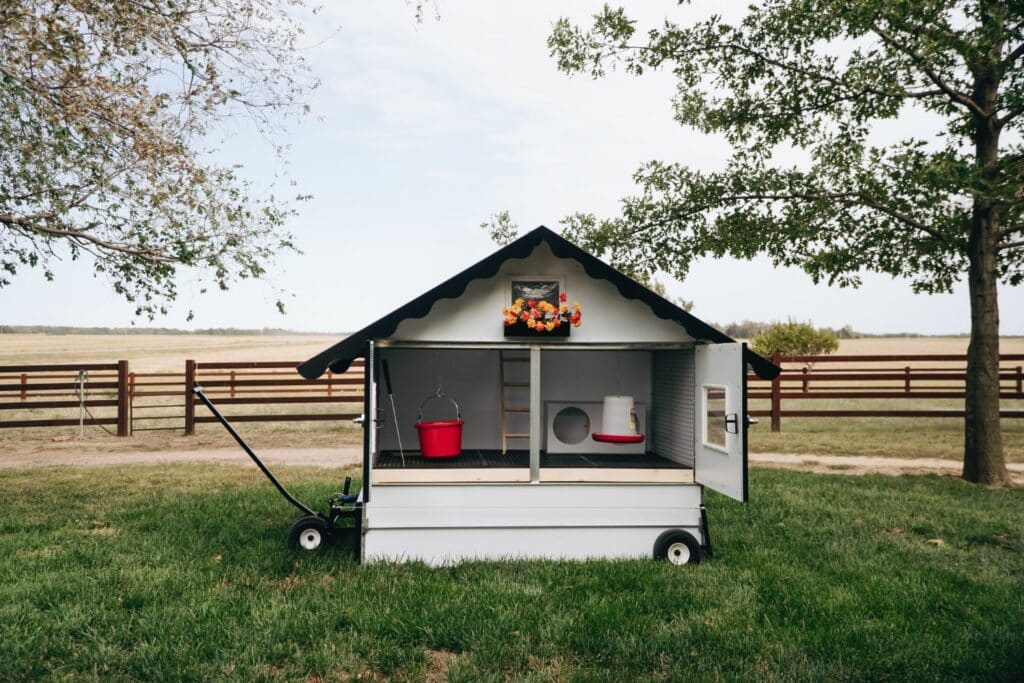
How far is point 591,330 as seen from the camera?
22.1 ft

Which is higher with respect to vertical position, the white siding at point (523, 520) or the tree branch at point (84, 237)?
the tree branch at point (84, 237)

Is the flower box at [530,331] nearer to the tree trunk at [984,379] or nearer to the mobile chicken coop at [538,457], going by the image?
the mobile chicken coop at [538,457]

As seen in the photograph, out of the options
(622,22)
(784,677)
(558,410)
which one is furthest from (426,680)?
(622,22)

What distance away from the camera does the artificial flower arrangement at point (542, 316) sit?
6496mm

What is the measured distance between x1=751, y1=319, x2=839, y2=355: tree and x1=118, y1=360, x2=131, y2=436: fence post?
22.5 meters

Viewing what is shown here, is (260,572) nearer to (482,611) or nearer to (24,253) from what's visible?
(482,611)

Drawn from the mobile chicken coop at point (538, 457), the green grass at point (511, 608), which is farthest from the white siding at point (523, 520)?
the green grass at point (511, 608)

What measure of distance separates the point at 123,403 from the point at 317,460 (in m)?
5.91

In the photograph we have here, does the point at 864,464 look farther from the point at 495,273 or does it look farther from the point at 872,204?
the point at 495,273

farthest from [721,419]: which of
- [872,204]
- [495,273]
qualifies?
[872,204]

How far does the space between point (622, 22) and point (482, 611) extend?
9.92 metres

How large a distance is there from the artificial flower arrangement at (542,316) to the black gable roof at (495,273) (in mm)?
335

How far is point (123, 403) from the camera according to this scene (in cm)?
1633

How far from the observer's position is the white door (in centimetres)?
599
